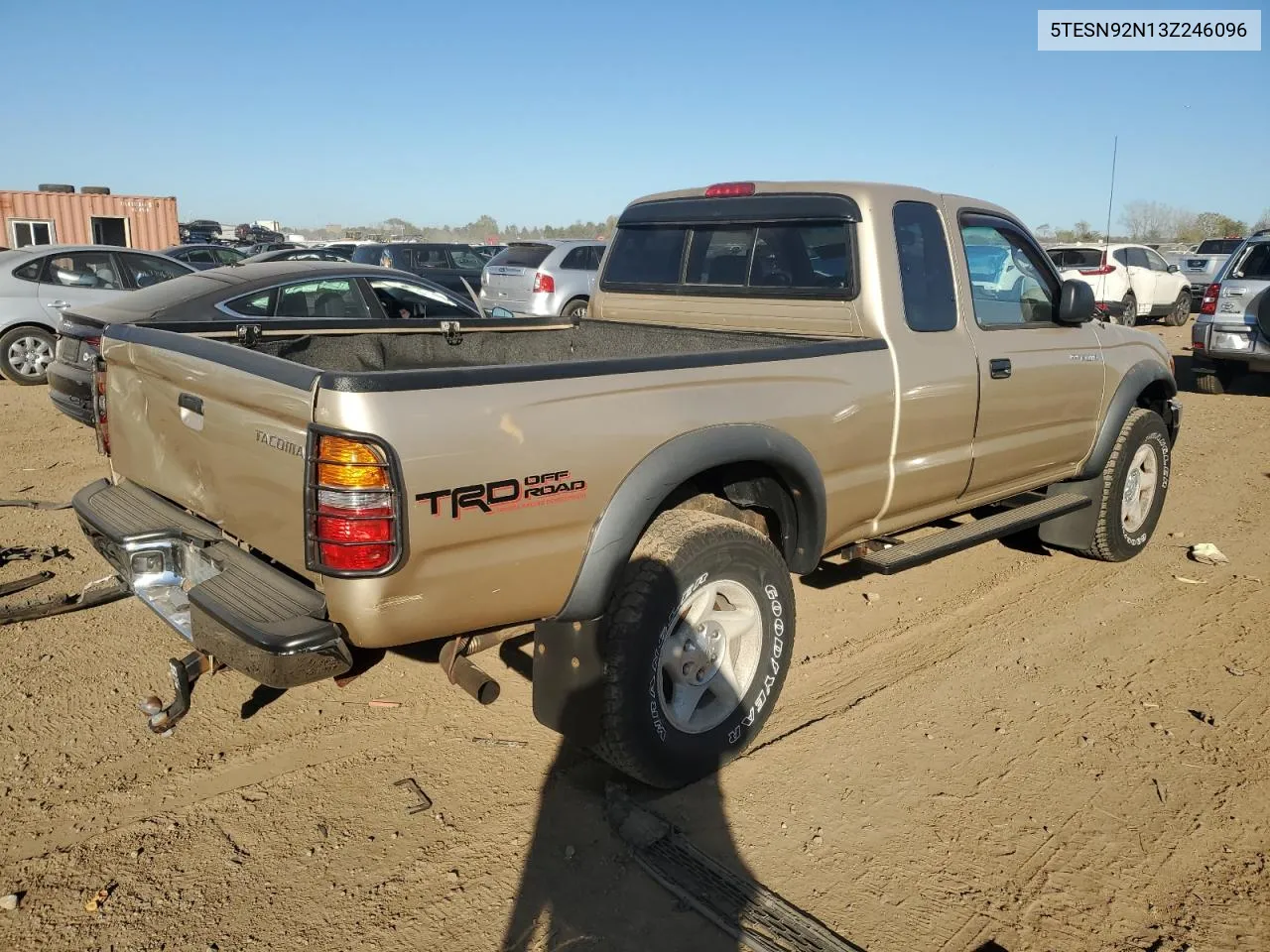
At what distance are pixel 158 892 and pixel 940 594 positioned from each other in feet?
13.2

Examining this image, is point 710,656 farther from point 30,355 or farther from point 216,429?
point 30,355

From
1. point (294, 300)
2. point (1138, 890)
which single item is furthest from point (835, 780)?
point (294, 300)

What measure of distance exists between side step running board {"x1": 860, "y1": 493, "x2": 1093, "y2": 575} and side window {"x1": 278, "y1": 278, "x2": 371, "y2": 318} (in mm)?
5497

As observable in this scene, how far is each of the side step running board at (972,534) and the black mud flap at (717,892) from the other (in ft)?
5.05

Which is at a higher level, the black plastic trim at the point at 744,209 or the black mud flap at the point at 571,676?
Result: the black plastic trim at the point at 744,209

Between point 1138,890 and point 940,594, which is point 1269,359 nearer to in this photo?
point 940,594

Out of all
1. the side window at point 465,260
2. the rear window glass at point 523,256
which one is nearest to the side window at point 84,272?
the rear window glass at point 523,256

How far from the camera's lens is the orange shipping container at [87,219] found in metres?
26.8

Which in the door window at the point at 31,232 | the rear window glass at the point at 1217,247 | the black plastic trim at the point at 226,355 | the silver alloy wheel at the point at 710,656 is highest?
the door window at the point at 31,232

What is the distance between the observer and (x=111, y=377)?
11.9ft

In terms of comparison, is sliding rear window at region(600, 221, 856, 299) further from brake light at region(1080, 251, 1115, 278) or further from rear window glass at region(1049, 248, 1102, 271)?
rear window glass at region(1049, 248, 1102, 271)

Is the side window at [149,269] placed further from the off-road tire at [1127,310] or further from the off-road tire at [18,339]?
the off-road tire at [1127,310]

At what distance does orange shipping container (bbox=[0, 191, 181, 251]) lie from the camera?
26766mm

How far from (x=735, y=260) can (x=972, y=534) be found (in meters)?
1.71
